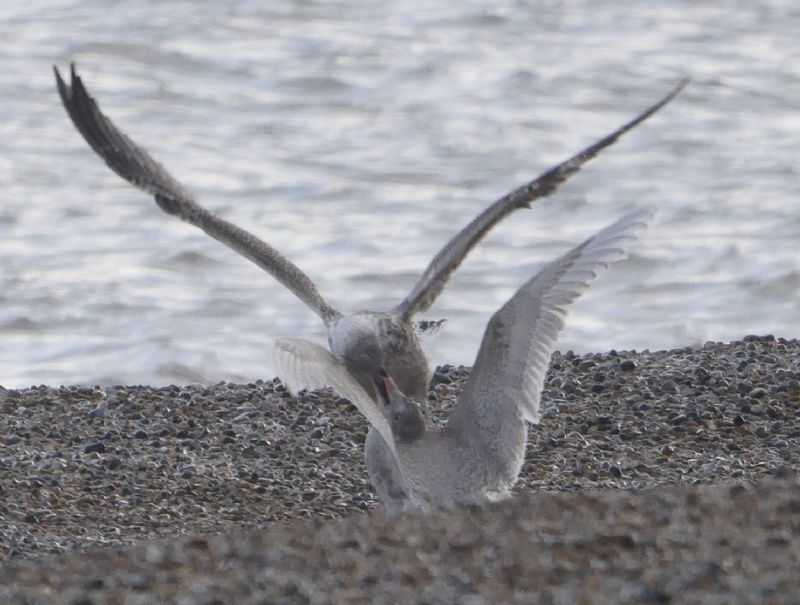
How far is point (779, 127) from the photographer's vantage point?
1991 cm

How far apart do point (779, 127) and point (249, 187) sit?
651 cm

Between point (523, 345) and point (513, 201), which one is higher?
point (513, 201)

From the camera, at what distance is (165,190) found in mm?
9414

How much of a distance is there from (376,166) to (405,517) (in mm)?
12194

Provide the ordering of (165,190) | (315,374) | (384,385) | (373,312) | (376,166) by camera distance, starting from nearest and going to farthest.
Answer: (315,374), (384,385), (373,312), (165,190), (376,166)

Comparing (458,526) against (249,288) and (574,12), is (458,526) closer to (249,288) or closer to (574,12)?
(249,288)

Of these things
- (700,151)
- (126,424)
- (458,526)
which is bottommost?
(700,151)

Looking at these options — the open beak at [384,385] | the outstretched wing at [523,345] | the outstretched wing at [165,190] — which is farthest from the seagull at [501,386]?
the outstretched wing at [165,190]

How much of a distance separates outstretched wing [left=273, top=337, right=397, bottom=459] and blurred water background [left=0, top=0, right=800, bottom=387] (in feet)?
17.2

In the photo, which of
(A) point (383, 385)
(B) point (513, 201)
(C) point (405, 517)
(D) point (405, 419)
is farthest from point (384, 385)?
(C) point (405, 517)

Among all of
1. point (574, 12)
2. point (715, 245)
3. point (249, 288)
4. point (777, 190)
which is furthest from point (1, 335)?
point (574, 12)

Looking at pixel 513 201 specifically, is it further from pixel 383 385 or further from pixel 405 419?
pixel 405 419

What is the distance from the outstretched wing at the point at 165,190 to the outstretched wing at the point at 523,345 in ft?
5.21

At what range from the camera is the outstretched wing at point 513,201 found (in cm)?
791
